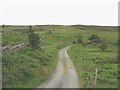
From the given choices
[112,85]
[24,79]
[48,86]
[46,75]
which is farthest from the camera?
[46,75]

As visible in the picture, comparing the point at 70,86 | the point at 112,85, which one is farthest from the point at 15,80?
the point at 112,85

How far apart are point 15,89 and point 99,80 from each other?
535 inches

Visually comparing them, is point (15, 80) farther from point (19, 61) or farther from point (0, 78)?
point (19, 61)

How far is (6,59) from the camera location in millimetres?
46781

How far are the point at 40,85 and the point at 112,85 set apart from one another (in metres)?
9.94

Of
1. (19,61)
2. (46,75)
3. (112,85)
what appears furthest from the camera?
(19,61)

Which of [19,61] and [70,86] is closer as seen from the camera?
[70,86]

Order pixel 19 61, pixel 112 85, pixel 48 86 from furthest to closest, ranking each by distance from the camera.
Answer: pixel 19 61 < pixel 112 85 < pixel 48 86

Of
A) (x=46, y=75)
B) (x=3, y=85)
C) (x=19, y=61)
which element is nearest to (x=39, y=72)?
(x=46, y=75)

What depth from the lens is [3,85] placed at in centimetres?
3625

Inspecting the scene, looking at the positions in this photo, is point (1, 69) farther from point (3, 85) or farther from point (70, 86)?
point (70, 86)

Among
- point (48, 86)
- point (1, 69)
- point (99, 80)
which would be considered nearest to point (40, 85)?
point (48, 86)

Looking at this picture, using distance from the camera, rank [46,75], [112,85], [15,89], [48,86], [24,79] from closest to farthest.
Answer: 1. [15,89]
2. [48,86]
3. [24,79]
4. [112,85]
5. [46,75]

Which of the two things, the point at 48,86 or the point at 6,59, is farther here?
the point at 6,59
